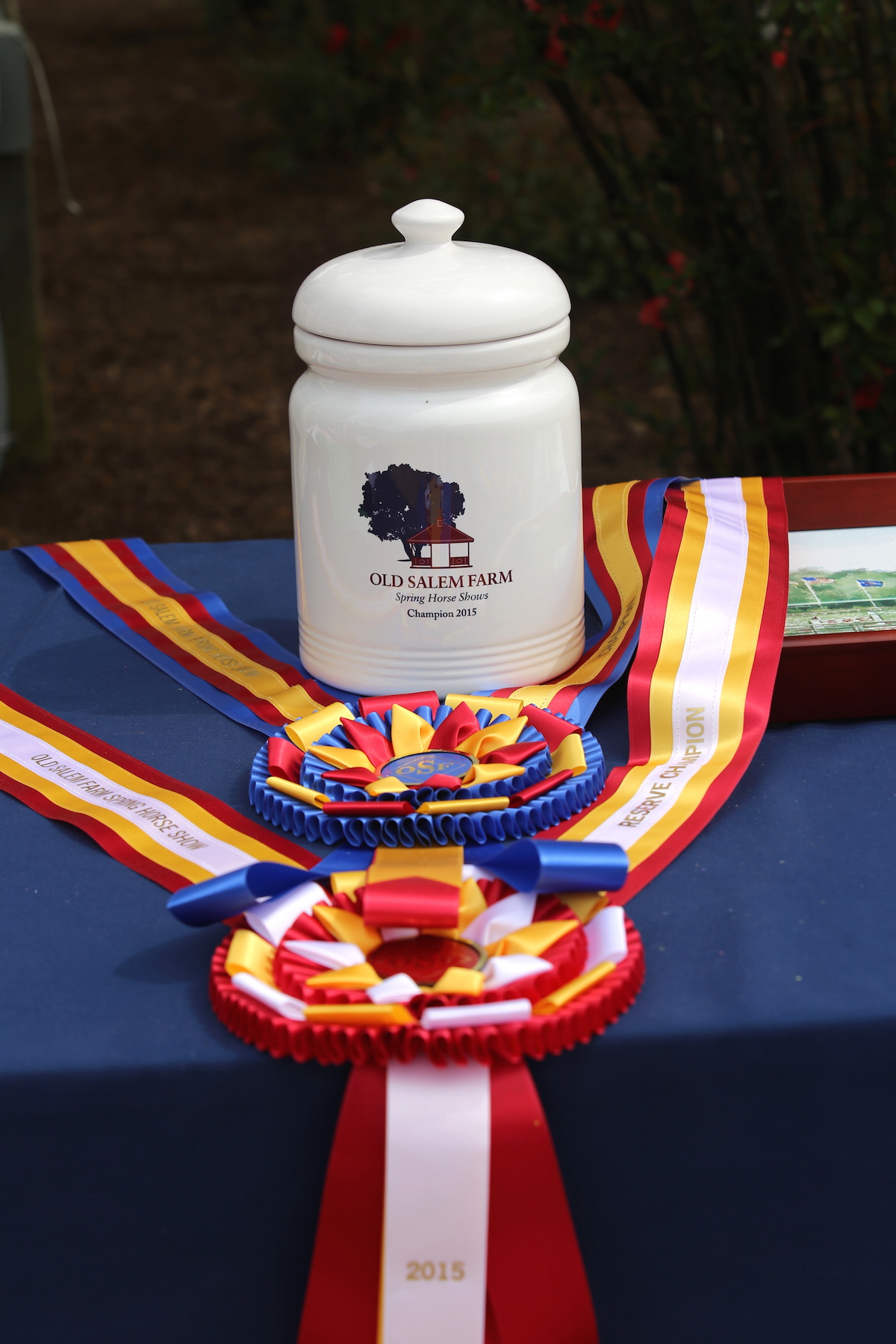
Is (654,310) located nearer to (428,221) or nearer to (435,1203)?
(428,221)

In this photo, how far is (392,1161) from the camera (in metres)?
0.59

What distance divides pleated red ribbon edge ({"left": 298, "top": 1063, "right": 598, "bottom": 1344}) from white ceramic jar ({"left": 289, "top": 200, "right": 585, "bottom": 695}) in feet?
1.29

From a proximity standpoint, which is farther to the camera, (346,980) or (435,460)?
(435,460)

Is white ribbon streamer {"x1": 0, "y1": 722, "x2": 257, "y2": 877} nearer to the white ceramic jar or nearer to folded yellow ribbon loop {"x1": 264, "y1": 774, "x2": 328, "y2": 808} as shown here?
folded yellow ribbon loop {"x1": 264, "y1": 774, "x2": 328, "y2": 808}

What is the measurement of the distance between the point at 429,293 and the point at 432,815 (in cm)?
33

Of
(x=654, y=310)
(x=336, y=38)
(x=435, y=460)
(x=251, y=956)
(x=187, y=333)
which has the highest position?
(x=435, y=460)

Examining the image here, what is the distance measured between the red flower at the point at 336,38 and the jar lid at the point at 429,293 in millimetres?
5697

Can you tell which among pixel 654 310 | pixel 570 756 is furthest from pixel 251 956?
pixel 654 310

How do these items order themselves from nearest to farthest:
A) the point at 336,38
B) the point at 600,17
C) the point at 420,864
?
the point at 420,864, the point at 600,17, the point at 336,38

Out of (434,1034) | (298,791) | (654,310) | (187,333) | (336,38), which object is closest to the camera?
(434,1034)

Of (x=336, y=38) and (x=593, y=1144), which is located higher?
(x=593, y=1144)

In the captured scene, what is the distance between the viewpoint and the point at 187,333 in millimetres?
4520

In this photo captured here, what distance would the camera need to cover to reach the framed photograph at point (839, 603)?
920 mm

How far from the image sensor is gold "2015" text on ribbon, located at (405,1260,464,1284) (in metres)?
0.60
